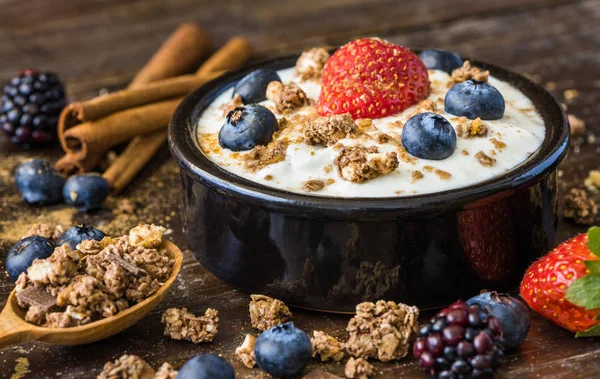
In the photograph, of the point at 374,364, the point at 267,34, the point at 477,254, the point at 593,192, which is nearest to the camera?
the point at 374,364

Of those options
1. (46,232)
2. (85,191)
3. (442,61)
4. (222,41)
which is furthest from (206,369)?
(222,41)

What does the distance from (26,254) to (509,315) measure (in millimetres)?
1261

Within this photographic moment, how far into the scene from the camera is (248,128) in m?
2.33

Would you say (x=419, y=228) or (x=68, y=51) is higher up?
(x=419, y=228)

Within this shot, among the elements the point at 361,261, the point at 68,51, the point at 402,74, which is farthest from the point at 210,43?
the point at 361,261

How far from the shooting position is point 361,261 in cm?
217

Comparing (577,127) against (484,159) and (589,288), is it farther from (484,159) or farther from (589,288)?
(589,288)

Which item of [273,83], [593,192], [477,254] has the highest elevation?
[273,83]

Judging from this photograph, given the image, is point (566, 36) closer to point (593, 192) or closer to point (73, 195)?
point (593, 192)

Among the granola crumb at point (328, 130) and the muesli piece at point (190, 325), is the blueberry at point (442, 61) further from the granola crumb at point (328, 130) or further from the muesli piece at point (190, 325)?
the muesli piece at point (190, 325)

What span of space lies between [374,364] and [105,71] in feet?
7.57

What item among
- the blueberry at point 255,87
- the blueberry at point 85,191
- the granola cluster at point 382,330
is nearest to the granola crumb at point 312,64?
the blueberry at point 255,87

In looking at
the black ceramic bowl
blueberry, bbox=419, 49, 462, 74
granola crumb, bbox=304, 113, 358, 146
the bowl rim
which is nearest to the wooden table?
the black ceramic bowl

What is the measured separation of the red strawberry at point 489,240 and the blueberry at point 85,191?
4.09 ft
